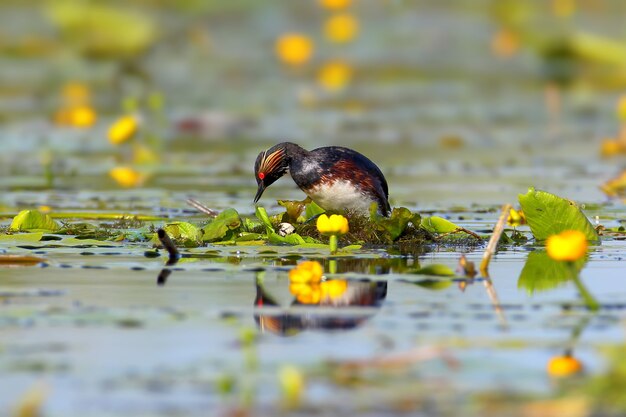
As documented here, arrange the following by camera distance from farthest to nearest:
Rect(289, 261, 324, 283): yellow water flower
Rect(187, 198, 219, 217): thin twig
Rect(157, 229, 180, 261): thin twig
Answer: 1. Rect(187, 198, 219, 217): thin twig
2. Rect(157, 229, 180, 261): thin twig
3. Rect(289, 261, 324, 283): yellow water flower

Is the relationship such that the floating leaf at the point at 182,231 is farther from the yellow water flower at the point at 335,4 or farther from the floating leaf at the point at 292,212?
the yellow water flower at the point at 335,4

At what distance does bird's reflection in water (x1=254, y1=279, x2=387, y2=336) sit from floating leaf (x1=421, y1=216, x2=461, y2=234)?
1.81 m

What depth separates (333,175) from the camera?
8.94 meters

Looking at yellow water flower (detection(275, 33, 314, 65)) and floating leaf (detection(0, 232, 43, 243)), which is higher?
yellow water flower (detection(275, 33, 314, 65))

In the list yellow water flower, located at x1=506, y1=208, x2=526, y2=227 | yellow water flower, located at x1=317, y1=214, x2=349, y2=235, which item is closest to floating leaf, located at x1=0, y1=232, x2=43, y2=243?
yellow water flower, located at x1=317, y1=214, x2=349, y2=235

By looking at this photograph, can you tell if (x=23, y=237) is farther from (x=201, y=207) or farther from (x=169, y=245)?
(x=169, y=245)

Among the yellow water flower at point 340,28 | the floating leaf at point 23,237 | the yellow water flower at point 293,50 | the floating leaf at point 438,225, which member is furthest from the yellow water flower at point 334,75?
the floating leaf at point 23,237

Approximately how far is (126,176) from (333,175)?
5.53m

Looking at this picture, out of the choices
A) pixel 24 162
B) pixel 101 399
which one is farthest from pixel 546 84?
pixel 101 399

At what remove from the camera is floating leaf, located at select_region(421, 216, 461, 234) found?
9070mm

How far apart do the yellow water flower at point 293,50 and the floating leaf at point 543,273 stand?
14.3 m

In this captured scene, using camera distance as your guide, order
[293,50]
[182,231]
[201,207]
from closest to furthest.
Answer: [182,231] < [201,207] < [293,50]

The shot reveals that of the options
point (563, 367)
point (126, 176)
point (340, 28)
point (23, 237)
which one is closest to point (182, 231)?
point (23, 237)

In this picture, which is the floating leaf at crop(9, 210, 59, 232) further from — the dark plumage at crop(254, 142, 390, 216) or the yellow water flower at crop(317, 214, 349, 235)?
the yellow water flower at crop(317, 214, 349, 235)
